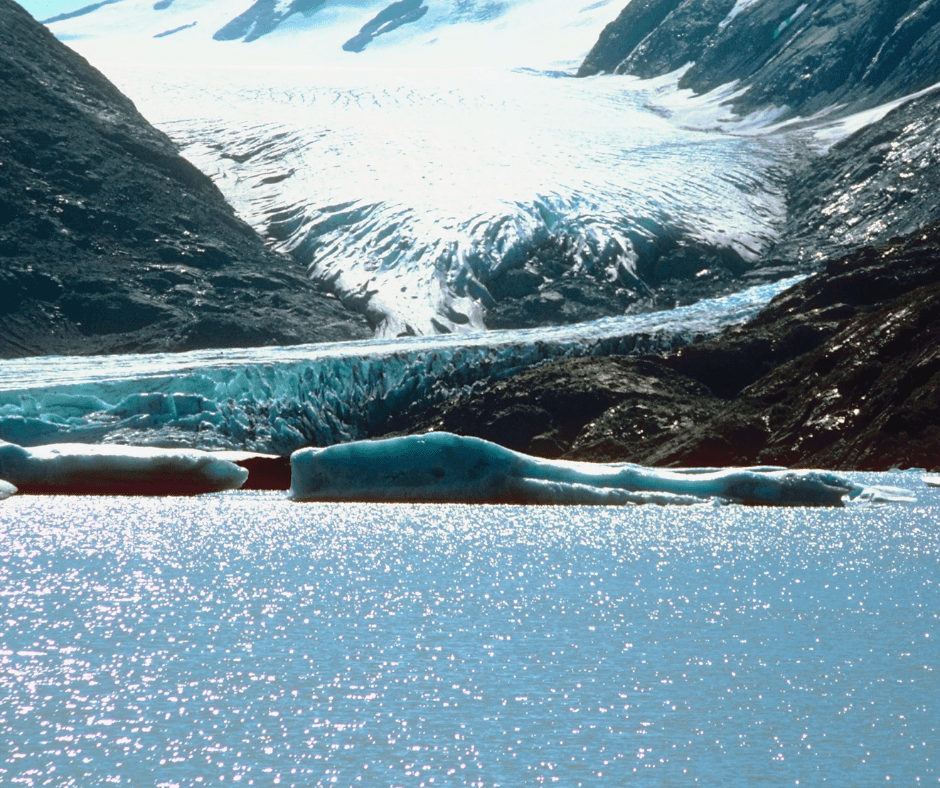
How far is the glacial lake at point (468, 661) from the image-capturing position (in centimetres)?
557

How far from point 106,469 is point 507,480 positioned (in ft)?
20.1

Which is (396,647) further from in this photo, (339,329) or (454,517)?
(339,329)

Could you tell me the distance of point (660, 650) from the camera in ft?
25.2

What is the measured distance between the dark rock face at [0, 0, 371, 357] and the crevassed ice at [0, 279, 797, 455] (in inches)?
302

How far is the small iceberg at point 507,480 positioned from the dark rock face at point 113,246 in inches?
1204

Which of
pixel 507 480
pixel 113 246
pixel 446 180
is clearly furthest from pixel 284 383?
pixel 446 180

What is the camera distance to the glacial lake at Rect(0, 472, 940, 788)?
5566 mm

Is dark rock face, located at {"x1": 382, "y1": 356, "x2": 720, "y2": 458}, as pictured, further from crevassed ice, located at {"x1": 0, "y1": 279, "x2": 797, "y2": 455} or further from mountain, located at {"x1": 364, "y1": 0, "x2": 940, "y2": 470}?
crevassed ice, located at {"x1": 0, "y1": 279, "x2": 797, "y2": 455}

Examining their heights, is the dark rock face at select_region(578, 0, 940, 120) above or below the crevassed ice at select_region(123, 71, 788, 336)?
above

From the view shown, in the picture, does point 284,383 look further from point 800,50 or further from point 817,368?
point 800,50

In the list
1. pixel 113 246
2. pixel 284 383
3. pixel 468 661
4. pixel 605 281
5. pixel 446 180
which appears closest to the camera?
pixel 468 661

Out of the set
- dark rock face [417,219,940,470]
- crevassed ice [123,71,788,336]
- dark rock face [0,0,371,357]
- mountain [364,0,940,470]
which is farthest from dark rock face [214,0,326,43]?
dark rock face [417,219,940,470]

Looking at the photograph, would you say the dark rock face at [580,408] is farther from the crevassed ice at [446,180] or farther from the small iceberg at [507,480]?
the small iceberg at [507,480]

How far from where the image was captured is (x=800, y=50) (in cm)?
7512
